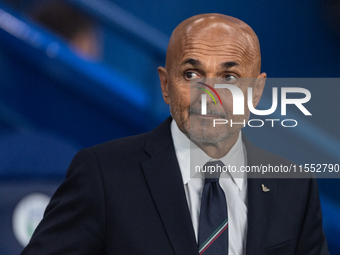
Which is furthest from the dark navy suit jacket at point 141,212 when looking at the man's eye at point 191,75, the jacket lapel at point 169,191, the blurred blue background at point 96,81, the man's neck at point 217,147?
the blurred blue background at point 96,81

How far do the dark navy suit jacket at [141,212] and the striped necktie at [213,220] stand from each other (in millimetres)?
44

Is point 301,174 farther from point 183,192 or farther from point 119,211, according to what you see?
point 119,211

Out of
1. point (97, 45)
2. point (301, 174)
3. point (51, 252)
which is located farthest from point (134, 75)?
point (51, 252)

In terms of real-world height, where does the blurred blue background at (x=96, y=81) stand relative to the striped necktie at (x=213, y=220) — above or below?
above

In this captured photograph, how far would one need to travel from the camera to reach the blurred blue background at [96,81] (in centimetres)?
226

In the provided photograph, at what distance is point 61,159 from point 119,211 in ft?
3.52

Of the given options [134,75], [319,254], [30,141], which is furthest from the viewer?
[134,75]

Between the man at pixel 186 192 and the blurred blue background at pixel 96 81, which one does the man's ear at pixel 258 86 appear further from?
the blurred blue background at pixel 96 81

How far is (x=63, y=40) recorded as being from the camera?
94.1 inches

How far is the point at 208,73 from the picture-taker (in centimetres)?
134

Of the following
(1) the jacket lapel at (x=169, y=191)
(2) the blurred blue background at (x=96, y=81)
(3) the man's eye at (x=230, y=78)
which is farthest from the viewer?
(2) the blurred blue background at (x=96, y=81)

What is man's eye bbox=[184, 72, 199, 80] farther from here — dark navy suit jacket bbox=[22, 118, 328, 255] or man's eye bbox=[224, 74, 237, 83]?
dark navy suit jacket bbox=[22, 118, 328, 255]

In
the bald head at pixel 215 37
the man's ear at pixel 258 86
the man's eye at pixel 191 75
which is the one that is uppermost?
the bald head at pixel 215 37

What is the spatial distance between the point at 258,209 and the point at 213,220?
154 millimetres
